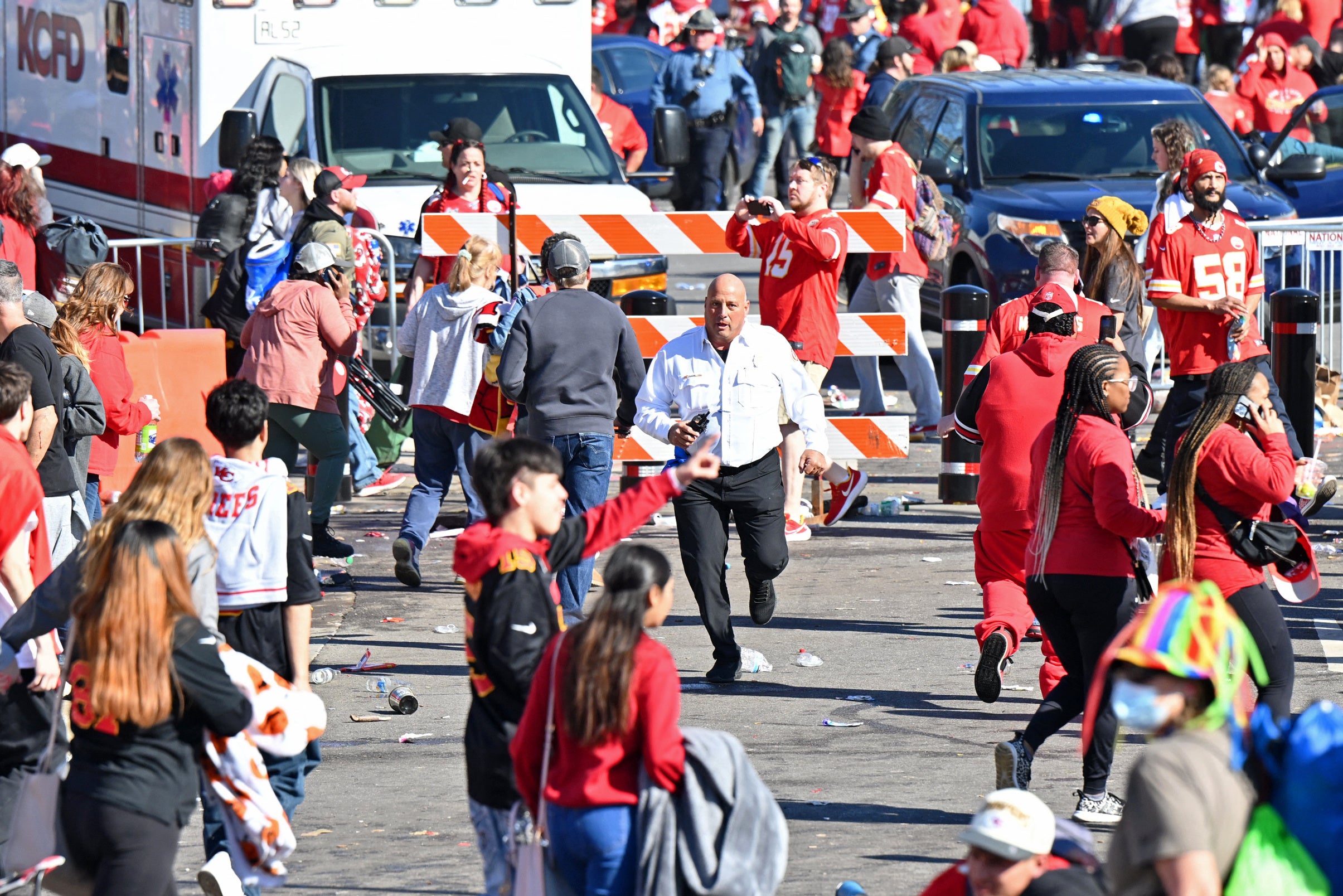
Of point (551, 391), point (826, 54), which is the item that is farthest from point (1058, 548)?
point (826, 54)

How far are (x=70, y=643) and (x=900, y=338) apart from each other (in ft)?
24.2

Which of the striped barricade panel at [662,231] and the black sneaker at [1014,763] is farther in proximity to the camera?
the striped barricade panel at [662,231]

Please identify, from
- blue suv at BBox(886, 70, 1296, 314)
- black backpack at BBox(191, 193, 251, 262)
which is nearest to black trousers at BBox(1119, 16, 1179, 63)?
blue suv at BBox(886, 70, 1296, 314)

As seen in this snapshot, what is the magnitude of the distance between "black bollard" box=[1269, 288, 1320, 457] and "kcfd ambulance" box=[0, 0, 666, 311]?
15.2 feet

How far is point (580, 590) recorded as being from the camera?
369 inches

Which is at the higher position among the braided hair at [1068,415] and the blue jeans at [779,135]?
the braided hair at [1068,415]

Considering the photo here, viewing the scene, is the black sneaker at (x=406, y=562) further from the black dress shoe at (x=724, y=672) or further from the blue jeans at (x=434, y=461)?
the black dress shoe at (x=724, y=672)

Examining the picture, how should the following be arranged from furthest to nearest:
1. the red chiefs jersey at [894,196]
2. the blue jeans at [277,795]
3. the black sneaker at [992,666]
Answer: the red chiefs jersey at [894,196]
the black sneaker at [992,666]
the blue jeans at [277,795]

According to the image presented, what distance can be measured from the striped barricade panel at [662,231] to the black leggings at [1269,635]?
5236 millimetres

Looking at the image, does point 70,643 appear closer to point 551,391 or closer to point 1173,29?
point 551,391

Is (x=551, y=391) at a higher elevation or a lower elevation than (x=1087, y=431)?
lower

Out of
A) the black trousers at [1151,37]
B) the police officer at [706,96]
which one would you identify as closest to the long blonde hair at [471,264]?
the police officer at [706,96]

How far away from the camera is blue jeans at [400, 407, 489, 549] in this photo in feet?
34.5

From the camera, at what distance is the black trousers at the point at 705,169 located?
21.6 metres
